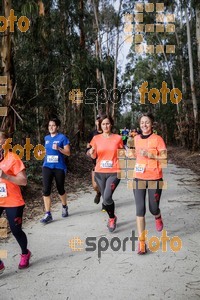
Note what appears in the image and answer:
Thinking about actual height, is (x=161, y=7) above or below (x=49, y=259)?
above

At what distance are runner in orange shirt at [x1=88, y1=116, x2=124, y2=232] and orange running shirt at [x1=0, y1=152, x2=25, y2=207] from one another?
1.70 meters

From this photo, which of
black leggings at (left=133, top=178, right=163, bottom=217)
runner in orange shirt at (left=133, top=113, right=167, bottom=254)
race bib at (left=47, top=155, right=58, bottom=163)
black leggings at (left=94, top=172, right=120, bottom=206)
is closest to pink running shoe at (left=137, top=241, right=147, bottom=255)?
runner in orange shirt at (left=133, top=113, right=167, bottom=254)

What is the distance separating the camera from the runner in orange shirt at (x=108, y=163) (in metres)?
5.32

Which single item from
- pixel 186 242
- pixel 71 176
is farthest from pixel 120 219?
pixel 71 176

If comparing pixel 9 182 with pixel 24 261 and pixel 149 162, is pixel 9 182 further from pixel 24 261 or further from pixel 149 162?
pixel 149 162

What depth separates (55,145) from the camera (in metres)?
5.71

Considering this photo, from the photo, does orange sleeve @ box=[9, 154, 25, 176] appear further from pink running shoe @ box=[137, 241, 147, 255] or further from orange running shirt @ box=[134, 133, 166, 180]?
pink running shoe @ box=[137, 241, 147, 255]

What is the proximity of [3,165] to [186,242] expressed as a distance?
264 cm

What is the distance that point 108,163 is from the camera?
534 centimetres

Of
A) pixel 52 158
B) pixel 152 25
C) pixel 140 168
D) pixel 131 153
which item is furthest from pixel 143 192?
pixel 152 25

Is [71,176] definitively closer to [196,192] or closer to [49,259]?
[196,192]

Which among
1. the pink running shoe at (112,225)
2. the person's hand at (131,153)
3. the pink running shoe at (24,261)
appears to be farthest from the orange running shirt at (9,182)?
the pink running shoe at (112,225)

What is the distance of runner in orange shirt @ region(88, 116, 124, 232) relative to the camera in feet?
17.5

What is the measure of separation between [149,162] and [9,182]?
5.89ft
